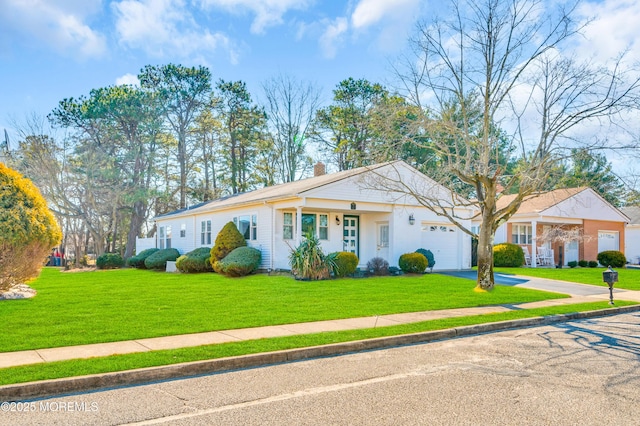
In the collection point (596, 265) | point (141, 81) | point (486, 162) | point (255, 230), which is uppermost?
point (141, 81)

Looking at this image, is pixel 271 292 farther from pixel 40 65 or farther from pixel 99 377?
pixel 40 65

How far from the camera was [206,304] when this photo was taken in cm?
1178

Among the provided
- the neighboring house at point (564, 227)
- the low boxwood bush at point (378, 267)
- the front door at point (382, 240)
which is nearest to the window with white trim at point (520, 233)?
the neighboring house at point (564, 227)

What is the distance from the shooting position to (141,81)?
37.9 m

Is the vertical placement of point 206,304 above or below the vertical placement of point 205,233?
below

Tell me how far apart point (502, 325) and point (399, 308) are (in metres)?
2.41

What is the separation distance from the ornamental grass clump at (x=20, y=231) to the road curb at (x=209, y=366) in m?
7.30

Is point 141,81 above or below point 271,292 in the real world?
above

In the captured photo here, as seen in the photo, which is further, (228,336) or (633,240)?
(633,240)

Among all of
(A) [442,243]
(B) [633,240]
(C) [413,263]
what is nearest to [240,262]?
(C) [413,263]

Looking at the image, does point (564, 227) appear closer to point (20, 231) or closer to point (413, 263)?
point (413, 263)

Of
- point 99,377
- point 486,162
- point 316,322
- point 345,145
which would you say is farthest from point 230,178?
point 99,377

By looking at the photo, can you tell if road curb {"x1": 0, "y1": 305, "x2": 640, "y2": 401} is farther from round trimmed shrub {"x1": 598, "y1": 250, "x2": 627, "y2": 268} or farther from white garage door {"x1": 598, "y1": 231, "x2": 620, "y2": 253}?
white garage door {"x1": 598, "y1": 231, "x2": 620, "y2": 253}

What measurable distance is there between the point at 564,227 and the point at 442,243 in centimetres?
1207
